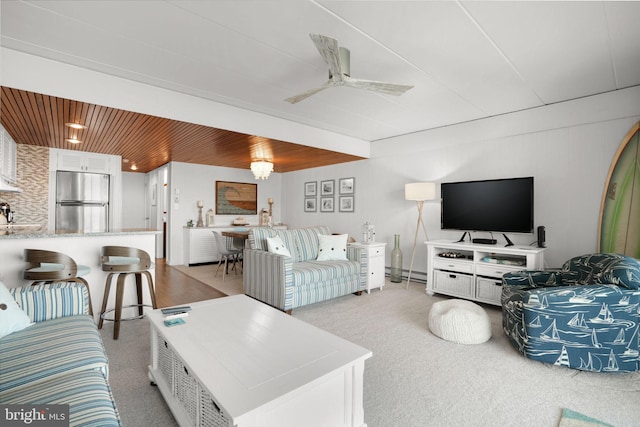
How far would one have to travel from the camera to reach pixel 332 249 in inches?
168

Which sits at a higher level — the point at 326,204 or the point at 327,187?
the point at 327,187

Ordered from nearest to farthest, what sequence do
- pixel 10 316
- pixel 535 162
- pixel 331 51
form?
1. pixel 10 316
2. pixel 331 51
3. pixel 535 162

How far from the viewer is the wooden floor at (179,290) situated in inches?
154

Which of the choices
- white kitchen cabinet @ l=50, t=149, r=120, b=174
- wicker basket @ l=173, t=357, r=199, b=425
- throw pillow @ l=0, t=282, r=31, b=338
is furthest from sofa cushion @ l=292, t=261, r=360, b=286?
white kitchen cabinet @ l=50, t=149, r=120, b=174

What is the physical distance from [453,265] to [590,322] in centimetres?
190

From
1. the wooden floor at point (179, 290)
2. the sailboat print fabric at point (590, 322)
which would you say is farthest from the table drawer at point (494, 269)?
the wooden floor at point (179, 290)

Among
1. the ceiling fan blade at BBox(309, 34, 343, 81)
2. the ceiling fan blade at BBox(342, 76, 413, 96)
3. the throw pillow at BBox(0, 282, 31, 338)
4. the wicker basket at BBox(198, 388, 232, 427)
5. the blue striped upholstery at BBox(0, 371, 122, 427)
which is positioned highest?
the ceiling fan blade at BBox(309, 34, 343, 81)

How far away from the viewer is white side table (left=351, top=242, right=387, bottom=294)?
430 centimetres

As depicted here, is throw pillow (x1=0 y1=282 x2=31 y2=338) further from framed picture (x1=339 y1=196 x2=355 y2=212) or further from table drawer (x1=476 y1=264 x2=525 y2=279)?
framed picture (x1=339 y1=196 x2=355 y2=212)

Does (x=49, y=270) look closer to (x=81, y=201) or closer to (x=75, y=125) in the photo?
(x=75, y=125)

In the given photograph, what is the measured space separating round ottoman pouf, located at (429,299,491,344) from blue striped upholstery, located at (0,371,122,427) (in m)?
2.53

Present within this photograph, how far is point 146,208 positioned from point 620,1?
932 centimetres

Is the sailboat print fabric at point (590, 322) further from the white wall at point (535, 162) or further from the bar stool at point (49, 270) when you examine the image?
the bar stool at point (49, 270)

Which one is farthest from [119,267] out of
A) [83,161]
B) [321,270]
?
[83,161]
